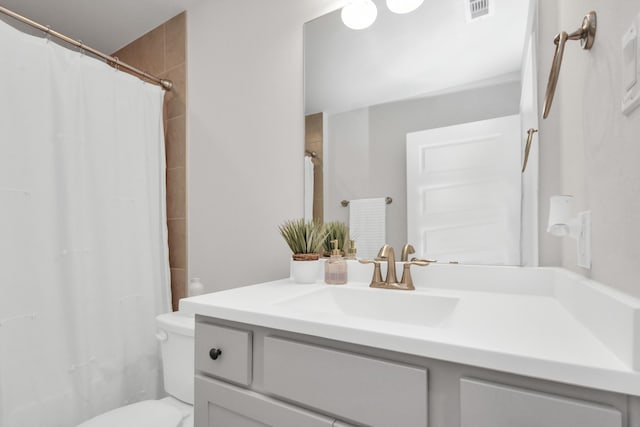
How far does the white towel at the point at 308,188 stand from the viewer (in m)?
1.45

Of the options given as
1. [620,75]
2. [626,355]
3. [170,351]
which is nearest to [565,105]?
[620,75]

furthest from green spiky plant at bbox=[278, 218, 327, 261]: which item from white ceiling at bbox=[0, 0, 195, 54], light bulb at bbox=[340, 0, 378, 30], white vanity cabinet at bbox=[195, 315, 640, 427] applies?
white ceiling at bbox=[0, 0, 195, 54]

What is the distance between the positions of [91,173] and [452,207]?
5.06 ft

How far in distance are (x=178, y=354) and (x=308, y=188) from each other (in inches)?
34.8

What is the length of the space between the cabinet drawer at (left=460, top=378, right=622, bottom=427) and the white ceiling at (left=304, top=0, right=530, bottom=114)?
3.04 feet

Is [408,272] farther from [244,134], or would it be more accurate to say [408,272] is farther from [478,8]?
[244,134]

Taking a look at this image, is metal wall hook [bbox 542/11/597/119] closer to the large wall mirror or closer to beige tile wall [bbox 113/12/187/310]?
the large wall mirror

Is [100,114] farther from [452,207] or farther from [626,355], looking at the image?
[626,355]

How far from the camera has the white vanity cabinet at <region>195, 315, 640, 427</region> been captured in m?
0.48

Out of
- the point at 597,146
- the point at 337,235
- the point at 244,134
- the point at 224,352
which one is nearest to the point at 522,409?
the point at 597,146

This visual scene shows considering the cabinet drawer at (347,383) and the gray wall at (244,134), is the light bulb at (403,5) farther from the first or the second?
the cabinet drawer at (347,383)

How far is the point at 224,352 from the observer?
833 millimetres

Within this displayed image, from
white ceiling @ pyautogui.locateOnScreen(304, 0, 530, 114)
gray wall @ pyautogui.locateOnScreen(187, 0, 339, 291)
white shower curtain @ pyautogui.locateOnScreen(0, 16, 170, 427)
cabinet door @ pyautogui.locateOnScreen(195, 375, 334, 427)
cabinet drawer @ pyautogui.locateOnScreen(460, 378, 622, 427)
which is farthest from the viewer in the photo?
gray wall @ pyautogui.locateOnScreen(187, 0, 339, 291)

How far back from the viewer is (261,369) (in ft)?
2.57
